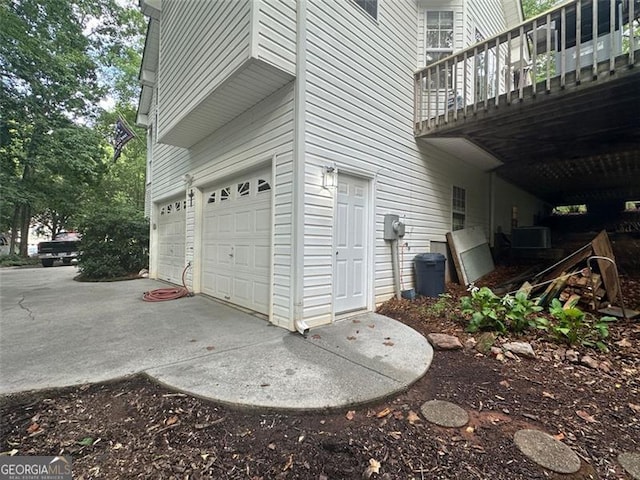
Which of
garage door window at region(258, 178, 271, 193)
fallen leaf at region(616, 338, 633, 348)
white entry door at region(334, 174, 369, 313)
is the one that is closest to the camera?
fallen leaf at region(616, 338, 633, 348)

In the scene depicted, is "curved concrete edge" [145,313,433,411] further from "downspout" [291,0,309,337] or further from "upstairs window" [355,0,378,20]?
"upstairs window" [355,0,378,20]

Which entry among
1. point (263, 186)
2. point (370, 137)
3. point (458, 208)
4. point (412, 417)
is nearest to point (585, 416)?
point (412, 417)

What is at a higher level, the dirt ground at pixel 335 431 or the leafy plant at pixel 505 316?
the leafy plant at pixel 505 316

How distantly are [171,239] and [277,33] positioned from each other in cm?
595

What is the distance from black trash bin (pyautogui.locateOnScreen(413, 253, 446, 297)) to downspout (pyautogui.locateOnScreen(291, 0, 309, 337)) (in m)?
2.77

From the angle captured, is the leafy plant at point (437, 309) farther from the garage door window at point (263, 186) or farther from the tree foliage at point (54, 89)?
the tree foliage at point (54, 89)

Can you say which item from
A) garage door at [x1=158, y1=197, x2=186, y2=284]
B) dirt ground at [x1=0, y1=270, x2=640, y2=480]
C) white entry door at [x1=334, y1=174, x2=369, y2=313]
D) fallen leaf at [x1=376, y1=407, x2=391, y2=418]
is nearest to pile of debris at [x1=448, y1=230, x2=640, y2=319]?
dirt ground at [x1=0, y1=270, x2=640, y2=480]

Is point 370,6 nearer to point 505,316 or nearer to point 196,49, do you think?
point 196,49

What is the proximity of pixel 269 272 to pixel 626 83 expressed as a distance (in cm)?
558

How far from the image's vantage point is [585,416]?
221 cm

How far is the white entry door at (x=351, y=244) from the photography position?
450 centimetres

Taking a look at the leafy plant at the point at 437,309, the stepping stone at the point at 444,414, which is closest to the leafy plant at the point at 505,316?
the leafy plant at the point at 437,309

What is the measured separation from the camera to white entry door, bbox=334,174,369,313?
450 cm

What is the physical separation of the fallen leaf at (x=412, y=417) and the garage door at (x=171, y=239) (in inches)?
248
